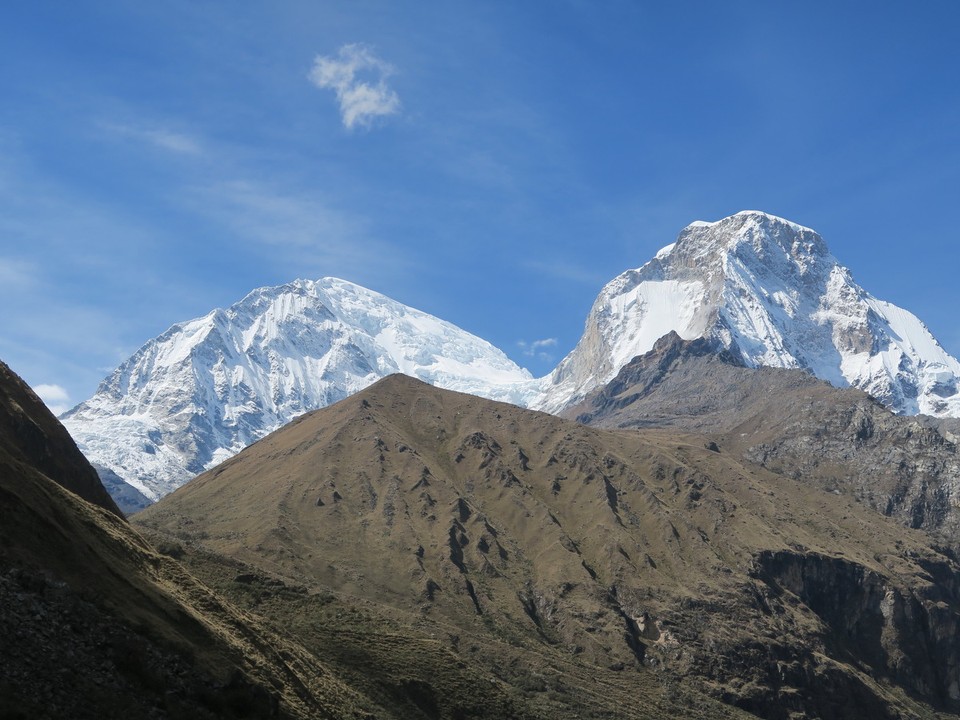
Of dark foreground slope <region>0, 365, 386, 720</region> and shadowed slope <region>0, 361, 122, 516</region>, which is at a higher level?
shadowed slope <region>0, 361, 122, 516</region>

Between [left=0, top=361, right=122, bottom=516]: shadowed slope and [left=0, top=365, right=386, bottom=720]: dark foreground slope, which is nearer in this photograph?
[left=0, top=365, right=386, bottom=720]: dark foreground slope

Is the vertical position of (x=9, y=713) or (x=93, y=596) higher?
(x=93, y=596)

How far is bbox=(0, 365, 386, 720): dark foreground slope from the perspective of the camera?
80.9 meters

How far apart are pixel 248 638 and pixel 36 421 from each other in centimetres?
4830

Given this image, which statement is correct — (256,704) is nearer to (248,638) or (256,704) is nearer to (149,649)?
(149,649)

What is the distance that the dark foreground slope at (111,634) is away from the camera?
265ft

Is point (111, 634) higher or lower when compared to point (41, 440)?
lower

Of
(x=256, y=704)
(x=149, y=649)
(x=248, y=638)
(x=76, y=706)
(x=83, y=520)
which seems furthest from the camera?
(x=248, y=638)

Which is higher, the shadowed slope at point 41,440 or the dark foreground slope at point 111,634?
the shadowed slope at point 41,440

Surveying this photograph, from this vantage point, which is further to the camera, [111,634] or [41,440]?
[41,440]

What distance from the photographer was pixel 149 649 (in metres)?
92.8

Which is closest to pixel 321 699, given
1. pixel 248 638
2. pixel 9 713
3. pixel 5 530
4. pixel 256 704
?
pixel 248 638

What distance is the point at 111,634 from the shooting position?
3556 inches

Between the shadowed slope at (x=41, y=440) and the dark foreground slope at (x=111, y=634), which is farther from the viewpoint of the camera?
the shadowed slope at (x=41, y=440)
